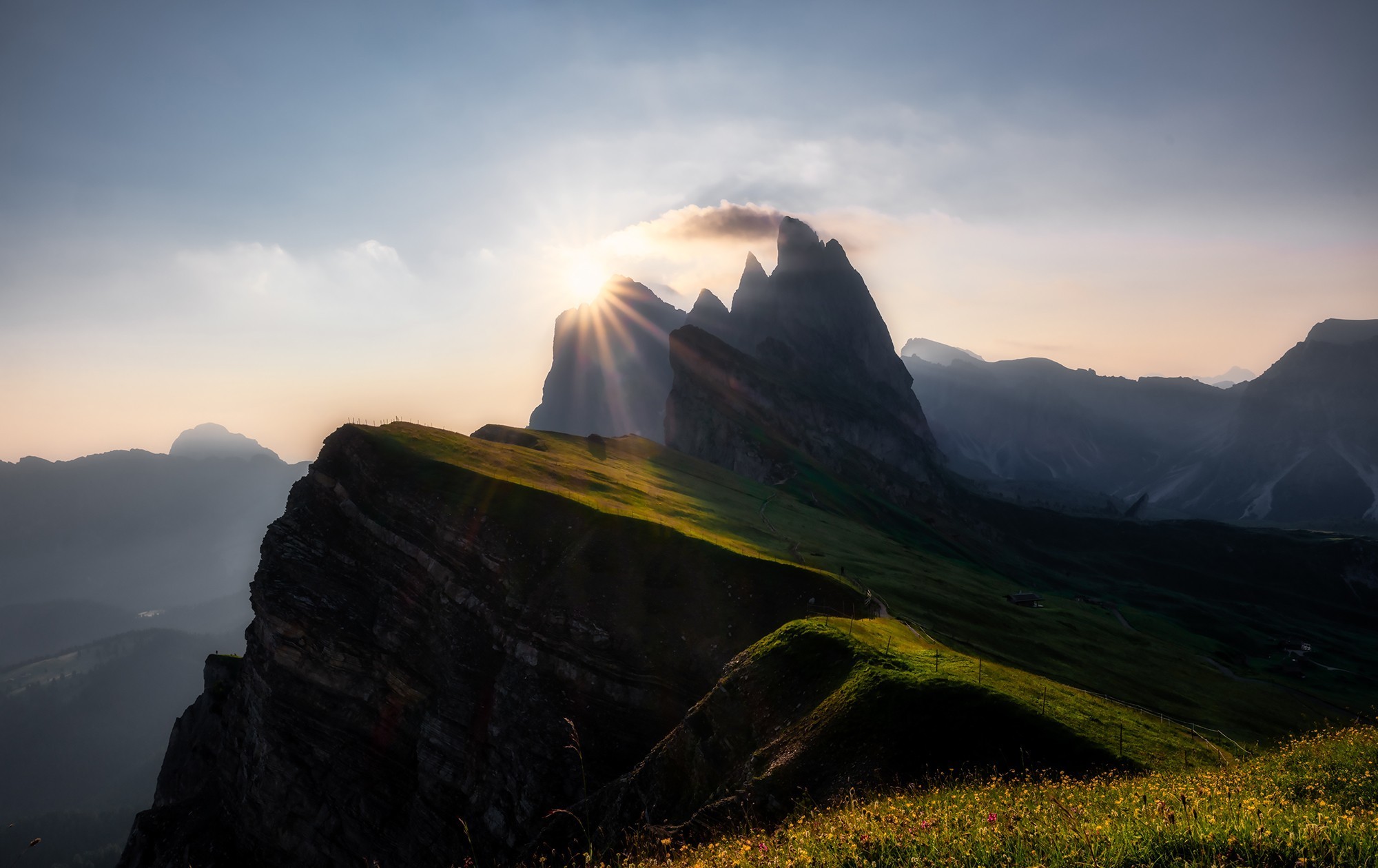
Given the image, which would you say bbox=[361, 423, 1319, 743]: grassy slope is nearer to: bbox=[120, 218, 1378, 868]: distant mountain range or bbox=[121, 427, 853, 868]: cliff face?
bbox=[120, 218, 1378, 868]: distant mountain range

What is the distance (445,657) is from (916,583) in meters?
45.8

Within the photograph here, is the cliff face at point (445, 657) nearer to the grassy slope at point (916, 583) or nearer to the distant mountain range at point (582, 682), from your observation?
the distant mountain range at point (582, 682)

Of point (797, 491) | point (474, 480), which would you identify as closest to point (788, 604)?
point (474, 480)

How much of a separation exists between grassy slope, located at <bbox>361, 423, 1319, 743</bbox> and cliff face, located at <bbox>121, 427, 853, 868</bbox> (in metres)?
5.25

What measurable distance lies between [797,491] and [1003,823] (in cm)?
12458

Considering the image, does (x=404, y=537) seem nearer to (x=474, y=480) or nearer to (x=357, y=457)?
(x=474, y=480)

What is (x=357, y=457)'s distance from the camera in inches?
2373

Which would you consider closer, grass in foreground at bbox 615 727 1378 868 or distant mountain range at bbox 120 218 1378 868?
grass in foreground at bbox 615 727 1378 868

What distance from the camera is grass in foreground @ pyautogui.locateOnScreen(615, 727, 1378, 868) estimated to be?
8781 mm

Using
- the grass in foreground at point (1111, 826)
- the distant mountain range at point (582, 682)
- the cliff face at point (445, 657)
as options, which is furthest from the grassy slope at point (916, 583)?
the grass in foreground at point (1111, 826)

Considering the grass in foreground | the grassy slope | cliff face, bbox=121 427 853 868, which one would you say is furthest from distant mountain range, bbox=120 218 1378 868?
the grass in foreground

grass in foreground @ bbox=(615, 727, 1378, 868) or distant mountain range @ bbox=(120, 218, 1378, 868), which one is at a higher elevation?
grass in foreground @ bbox=(615, 727, 1378, 868)

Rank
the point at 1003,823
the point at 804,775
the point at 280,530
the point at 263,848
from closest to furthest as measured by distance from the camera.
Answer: the point at 1003,823
the point at 804,775
the point at 263,848
the point at 280,530

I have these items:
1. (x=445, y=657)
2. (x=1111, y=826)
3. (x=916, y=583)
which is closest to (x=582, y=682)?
(x=445, y=657)
